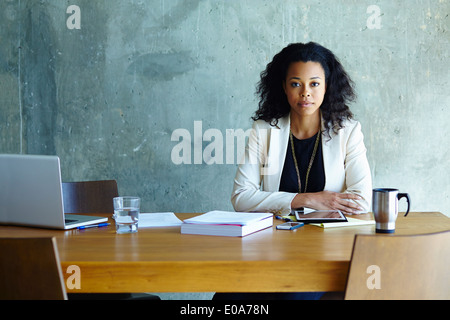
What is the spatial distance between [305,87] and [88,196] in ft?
3.77

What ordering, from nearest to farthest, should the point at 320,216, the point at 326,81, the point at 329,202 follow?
the point at 320,216, the point at 329,202, the point at 326,81

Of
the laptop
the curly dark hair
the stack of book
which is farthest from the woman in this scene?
the laptop

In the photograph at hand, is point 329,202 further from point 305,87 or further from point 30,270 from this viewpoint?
point 30,270

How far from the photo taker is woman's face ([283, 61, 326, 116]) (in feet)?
8.07

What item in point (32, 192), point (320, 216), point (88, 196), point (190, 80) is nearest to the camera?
point (32, 192)

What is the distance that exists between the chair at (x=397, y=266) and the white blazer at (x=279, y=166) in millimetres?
1009

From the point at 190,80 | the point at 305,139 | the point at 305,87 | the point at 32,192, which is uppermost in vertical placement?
the point at 190,80

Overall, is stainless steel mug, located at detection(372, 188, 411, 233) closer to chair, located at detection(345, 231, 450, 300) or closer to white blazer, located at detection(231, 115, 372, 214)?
chair, located at detection(345, 231, 450, 300)

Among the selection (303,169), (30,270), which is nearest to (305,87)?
(303,169)

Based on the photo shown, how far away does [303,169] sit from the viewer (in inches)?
96.7

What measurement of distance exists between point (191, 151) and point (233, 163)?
274 millimetres

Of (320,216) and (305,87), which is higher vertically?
(305,87)

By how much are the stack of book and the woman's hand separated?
0.40m
